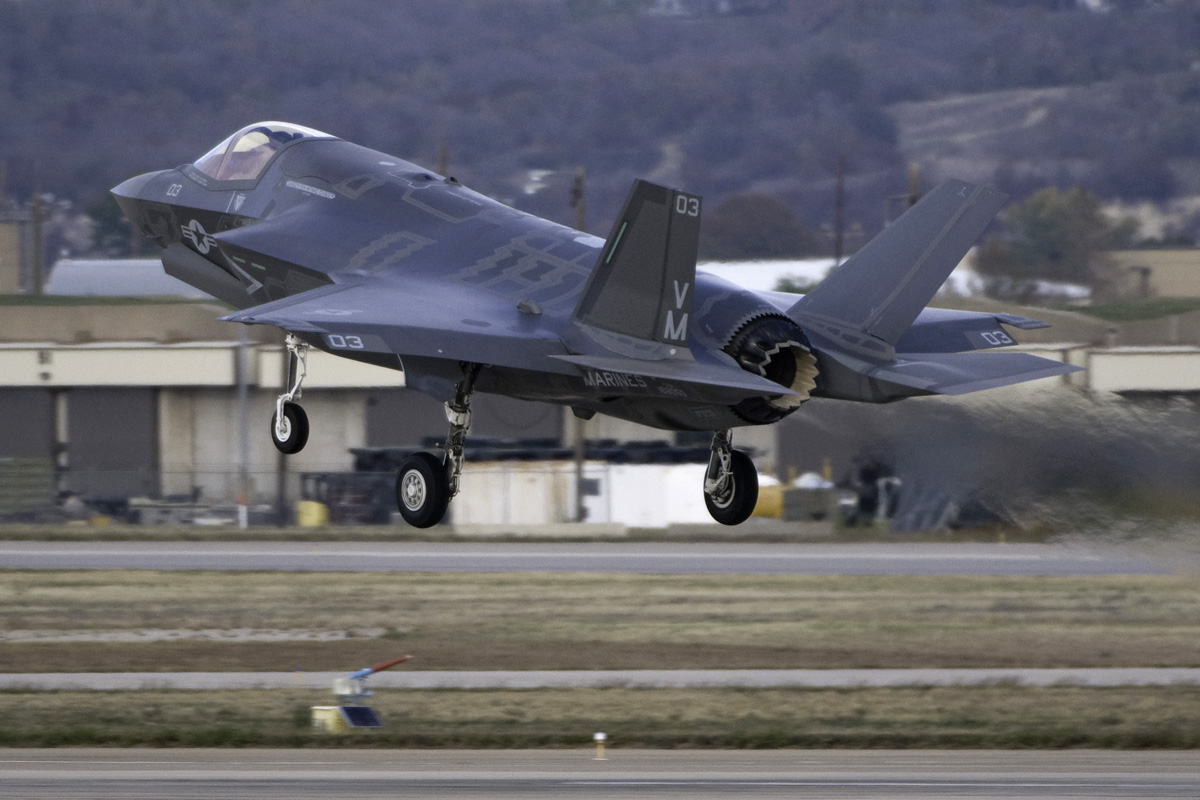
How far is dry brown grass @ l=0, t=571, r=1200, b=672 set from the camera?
132ft

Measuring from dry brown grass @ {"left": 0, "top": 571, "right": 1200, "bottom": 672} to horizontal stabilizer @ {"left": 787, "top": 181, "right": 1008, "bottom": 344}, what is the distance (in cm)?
2105

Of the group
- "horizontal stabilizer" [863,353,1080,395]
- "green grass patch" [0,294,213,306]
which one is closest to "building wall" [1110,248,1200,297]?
"green grass patch" [0,294,213,306]

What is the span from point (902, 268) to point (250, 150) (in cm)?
936

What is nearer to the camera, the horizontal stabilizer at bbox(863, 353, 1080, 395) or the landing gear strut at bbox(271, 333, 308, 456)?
the horizontal stabilizer at bbox(863, 353, 1080, 395)

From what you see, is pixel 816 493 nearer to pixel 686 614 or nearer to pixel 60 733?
pixel 686 614

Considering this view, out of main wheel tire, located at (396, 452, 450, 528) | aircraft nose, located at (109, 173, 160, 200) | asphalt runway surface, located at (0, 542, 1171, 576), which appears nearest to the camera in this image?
main wheel tire, located at (396, 452, 450, 528)

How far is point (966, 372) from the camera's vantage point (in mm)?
18922

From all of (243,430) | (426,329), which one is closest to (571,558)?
(243,430)

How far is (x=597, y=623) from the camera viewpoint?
143ft

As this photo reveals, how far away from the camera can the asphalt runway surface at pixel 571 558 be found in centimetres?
5247

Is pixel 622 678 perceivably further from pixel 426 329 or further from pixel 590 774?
pixel 426 329

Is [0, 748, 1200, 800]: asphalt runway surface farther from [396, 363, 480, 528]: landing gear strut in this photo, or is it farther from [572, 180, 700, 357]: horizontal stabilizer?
[572, 180, 700, 357]: horizontal stabilizer

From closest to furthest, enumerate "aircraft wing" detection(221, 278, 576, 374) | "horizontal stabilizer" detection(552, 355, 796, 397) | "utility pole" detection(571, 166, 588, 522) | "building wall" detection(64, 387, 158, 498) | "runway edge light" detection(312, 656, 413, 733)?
"horizontal stabilizer" detection(552, 355, 796, 397), "aircraft wing" detection(221, 278, 576, 374), "runway edge light" detection(312, 656, 413, 733), "utility pole" detection(571, 166, 588, 522), "building wall" detection(64, 387, 158, 498)

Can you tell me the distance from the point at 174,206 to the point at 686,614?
971 inches
